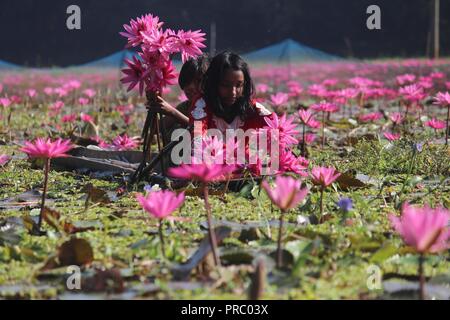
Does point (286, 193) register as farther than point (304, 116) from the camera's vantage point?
No

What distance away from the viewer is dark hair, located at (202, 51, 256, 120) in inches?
131

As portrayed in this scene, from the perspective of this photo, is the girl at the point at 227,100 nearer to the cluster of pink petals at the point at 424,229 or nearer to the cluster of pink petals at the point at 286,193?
the cluster of pink petals at the point at 286,193

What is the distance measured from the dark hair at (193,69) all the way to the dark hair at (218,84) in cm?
42

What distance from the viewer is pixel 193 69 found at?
3965 mm

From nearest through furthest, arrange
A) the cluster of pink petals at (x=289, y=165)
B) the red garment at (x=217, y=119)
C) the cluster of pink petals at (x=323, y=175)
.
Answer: the cluster of pink petals at (x=323, y=175) < the cluster of pink petals at (x=289, y=165) < the red garment at (x=217, y=119)

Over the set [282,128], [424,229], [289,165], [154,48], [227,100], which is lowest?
[424,229]

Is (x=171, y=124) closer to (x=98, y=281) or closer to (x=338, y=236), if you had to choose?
(x=338, y=236)

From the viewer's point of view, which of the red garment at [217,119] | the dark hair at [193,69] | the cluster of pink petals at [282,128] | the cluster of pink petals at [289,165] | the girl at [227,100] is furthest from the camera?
the dark hair at [193,69]

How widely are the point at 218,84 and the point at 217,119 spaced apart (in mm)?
181

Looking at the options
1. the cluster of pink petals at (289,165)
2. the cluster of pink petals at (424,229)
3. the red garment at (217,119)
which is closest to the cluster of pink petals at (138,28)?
the red garment at (217,119)

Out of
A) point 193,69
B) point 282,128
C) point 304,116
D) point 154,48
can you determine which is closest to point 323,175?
point 282,128

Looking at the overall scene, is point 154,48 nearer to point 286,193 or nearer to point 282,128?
point 282,128

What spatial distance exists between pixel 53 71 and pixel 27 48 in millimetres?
1986

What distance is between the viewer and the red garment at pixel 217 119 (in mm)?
3469
